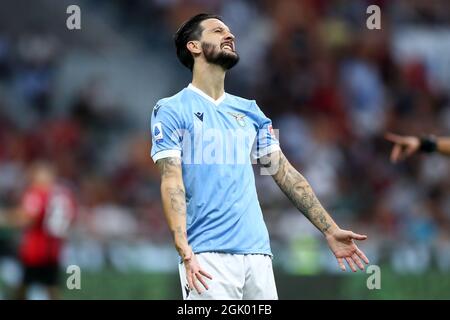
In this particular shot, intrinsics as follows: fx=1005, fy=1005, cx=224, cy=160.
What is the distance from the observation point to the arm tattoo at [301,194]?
6484 mm

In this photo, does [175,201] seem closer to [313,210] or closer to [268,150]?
[268,150]

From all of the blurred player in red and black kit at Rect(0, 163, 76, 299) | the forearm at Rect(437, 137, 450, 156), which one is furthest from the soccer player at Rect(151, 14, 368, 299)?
the blurred player in red and black kit at Rect(0, 163, 76, 299)

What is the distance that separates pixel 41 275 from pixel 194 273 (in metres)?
7.57

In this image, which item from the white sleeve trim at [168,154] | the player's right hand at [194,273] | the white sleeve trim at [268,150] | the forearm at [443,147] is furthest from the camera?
the forearm at [443,147]

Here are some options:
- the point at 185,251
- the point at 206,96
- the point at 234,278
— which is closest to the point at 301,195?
the point at 234,278

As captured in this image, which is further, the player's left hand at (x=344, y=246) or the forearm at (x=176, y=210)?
the player's left hand at (x=344, y=246)

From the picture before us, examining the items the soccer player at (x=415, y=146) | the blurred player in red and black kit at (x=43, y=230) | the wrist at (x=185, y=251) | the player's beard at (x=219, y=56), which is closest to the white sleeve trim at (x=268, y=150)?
the player's beard at (x=219, y=56)

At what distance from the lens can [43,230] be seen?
1302cm

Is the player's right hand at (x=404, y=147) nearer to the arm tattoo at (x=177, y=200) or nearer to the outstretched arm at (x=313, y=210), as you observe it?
the outstretched arm at (x=313, y=210)

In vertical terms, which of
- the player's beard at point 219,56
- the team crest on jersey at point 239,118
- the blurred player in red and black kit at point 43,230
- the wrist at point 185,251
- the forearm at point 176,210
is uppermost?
the player's beard at point 219,56

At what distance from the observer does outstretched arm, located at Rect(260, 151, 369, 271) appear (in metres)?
6.39

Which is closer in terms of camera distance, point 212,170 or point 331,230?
point 212,170

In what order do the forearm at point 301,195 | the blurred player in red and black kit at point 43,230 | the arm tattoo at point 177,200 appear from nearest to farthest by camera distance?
the arm tattoo at point 177,200
the forearm at point 301,195
the blurred player in red and black kit at point 43,230
